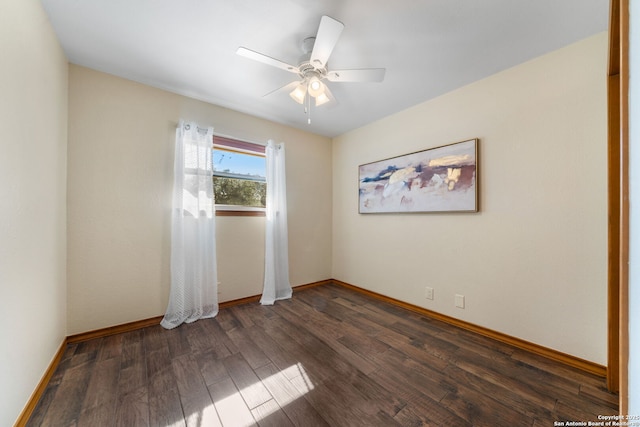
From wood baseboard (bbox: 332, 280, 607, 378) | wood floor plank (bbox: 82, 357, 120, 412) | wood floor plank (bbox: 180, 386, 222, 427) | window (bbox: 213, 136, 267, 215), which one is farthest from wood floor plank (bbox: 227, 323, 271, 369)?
wood baseboard (bbox: 332, 280, 607, 378)

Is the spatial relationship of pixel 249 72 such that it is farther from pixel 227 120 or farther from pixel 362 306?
pixel 362 306

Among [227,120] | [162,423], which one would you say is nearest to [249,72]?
[227,120]

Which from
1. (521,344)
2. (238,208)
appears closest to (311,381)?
(521,344)

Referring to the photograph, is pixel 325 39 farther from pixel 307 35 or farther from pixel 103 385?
pixel 103 385

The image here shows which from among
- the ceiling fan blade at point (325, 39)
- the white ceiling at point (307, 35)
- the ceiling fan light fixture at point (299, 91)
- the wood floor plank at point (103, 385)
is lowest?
the wood floor plank at point (103, 385)

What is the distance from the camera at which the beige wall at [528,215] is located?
1670 mm

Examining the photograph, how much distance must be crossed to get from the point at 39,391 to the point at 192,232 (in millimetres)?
1391

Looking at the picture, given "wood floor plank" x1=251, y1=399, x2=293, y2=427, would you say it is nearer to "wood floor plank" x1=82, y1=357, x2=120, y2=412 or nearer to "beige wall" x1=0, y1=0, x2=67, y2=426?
"wood floor plank" x1=82, y1=357, x2=120, y2=412

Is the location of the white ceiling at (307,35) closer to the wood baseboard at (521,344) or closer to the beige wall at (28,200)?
the beige wall at (28,200)

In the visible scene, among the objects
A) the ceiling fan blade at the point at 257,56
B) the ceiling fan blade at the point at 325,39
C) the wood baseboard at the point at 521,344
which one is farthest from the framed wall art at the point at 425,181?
the ceiling fan blade at the point at 257,56

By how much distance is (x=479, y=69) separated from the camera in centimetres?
206

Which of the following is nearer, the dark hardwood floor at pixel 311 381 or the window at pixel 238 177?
the dark hardwood floor at pixel 311 381

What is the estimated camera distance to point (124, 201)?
2.19 metres

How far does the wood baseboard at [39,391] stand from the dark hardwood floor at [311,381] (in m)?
0.03
